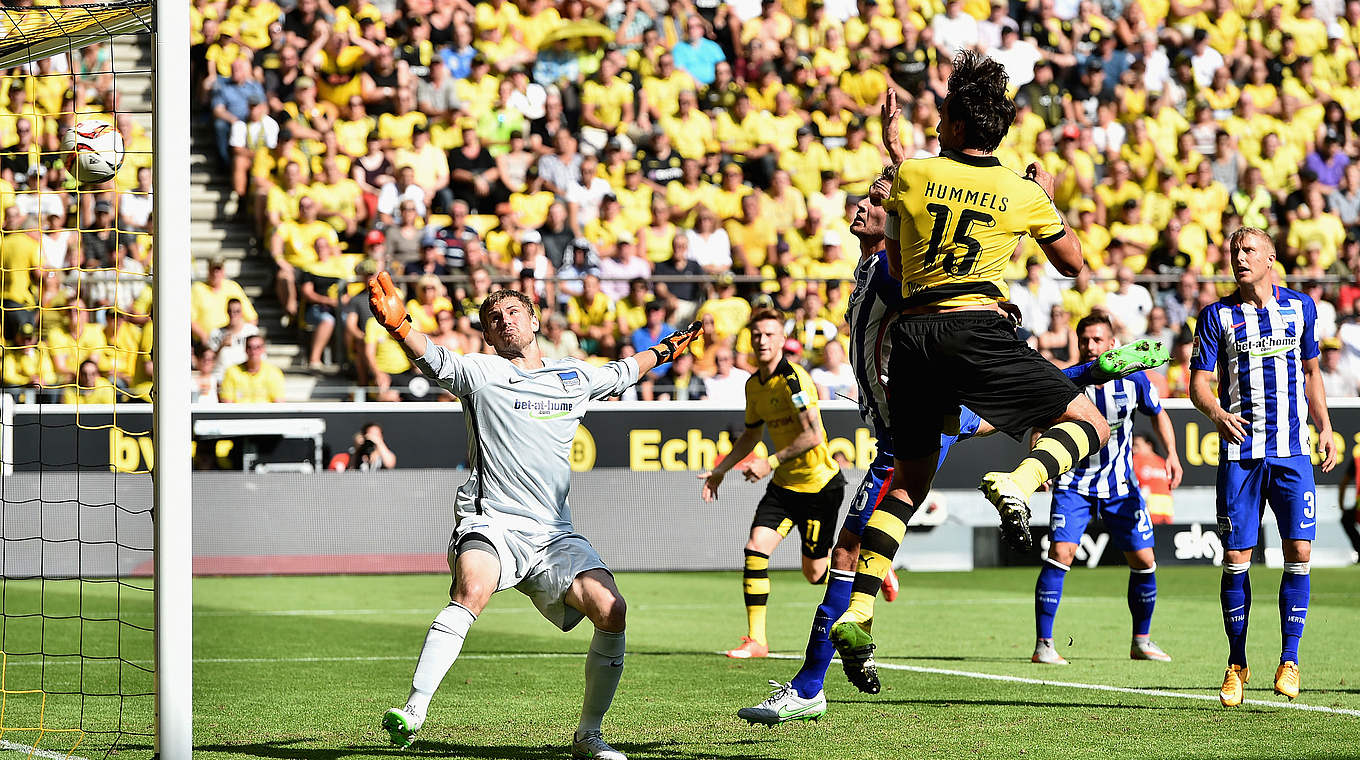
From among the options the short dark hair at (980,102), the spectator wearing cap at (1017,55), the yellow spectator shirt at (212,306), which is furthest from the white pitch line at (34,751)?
the spectator wearing cap at (1017,55)

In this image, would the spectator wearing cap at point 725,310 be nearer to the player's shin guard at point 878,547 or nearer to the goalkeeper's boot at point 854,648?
the player's shin guard at point 878,547

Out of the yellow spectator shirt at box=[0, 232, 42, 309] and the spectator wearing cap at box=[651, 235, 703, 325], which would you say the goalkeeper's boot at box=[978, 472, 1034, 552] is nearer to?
the spectator wearing cap at box=[651, 235, 703, 325]

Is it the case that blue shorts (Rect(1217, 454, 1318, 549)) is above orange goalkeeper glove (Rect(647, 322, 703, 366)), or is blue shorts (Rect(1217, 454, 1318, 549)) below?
below

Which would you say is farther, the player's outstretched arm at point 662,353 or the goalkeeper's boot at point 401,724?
the player's outstretched arm at point 662,353

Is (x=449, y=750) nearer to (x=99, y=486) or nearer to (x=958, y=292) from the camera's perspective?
(x=958, y=292)

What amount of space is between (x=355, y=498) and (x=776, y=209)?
262 inches

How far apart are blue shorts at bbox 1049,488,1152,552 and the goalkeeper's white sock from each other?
5300mm

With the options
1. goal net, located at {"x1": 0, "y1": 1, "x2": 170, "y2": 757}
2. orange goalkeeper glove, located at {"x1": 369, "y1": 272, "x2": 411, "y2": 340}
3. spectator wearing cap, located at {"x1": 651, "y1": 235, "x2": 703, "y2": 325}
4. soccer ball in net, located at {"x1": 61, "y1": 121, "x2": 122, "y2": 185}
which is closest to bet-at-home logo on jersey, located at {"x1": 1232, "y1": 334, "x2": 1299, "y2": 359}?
orange goalkeeper glove, located at {"x1": 369, "y1": 272, "x2": 411, "y2": 340}

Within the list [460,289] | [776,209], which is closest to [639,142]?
[776,209]

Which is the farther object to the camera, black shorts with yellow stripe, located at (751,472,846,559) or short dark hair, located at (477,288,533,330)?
black shorts with yellow stripe, located at (751,472,846,559)

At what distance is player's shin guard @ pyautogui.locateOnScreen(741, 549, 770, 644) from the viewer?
10172 millimetres

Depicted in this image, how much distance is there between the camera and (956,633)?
11227 mm

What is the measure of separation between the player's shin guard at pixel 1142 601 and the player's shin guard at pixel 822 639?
3.85 metres

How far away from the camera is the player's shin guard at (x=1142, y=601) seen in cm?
990
